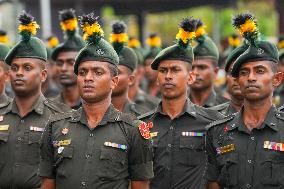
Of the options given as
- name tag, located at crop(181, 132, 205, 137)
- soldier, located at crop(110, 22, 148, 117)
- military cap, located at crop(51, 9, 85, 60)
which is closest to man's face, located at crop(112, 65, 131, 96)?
soldier, located at crop(110, 22, 148, 117)

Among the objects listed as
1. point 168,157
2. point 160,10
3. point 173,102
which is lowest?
point 168,157

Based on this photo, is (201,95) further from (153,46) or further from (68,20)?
(153,46)

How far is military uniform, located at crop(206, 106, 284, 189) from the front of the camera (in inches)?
265

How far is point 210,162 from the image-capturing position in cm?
735

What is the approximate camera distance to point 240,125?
23.1 feet

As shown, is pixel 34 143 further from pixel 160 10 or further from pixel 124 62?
pixel 160 10

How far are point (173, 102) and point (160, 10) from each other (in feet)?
65.9

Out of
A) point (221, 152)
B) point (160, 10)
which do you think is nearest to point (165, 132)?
point (221, 152)

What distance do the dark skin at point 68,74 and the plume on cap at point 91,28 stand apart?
394 centimetres

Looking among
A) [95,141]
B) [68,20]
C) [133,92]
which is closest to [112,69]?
[95,141]

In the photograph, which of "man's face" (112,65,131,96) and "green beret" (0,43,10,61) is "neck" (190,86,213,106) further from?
"green beret" (0,43,10,61)

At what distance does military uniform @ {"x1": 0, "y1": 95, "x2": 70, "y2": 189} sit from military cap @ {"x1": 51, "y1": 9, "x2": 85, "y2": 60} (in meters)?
Result: 2.36

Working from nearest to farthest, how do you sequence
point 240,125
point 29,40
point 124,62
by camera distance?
point 240,125
point 29,40
point 124,62

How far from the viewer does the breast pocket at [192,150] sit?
26.1 ft
